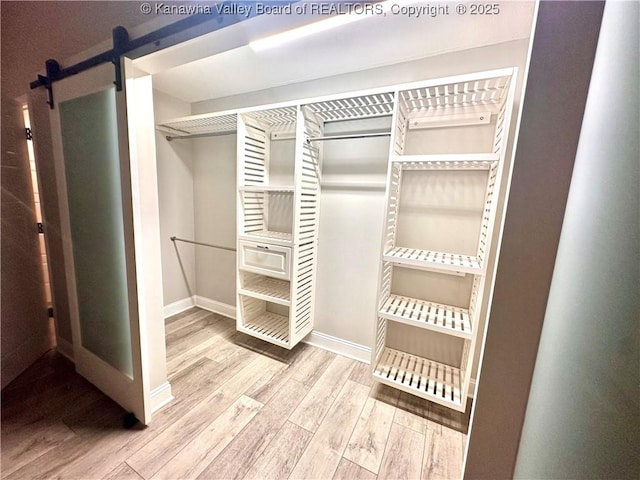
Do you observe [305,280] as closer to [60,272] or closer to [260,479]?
[260,479]

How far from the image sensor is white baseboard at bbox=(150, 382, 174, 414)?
151 cm

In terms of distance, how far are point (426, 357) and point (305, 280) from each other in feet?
3.55

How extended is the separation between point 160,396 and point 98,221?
44.9 inches

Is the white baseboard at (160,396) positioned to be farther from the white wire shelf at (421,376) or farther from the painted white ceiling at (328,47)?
the painted white ceiling at (328,47)

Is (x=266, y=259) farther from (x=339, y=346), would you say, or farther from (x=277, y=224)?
(x=339, y=346)

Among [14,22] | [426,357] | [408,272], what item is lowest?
[426,357]

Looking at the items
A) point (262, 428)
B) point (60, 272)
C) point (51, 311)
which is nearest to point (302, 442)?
point (262, 428)

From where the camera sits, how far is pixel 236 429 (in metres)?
1.42

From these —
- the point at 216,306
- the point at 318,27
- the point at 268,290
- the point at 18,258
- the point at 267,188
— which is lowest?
the point at 216,306

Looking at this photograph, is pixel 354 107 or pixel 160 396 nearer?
pixel 160 396

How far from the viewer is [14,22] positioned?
1.66 meters

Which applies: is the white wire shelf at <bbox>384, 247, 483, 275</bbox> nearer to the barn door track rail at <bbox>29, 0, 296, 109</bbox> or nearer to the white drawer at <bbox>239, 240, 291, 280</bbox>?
the white drawer at <bbox>239, 240, 291, 280</bbox>

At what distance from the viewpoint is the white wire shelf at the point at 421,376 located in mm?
1489

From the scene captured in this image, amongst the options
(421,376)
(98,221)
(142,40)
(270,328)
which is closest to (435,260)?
(421,376)
